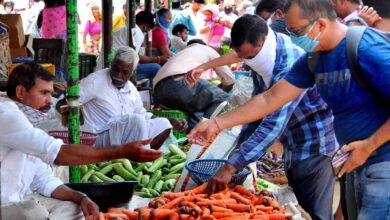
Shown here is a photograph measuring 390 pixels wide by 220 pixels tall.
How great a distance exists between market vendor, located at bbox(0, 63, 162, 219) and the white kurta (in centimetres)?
205

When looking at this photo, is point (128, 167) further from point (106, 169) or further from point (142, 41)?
point (142, 41)

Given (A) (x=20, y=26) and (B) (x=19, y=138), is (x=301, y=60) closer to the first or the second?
(B) (x=19, y=138)

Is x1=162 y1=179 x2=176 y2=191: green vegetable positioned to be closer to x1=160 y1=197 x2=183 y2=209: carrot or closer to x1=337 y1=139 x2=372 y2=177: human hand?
x1=160 y1=197 x2=183 y2=209: carrot

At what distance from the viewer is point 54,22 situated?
9.81 metres

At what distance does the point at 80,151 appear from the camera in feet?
11.3

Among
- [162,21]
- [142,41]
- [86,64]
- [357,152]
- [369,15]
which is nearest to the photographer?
[357,152]

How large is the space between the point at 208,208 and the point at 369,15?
1.81m

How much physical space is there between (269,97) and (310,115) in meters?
0.77

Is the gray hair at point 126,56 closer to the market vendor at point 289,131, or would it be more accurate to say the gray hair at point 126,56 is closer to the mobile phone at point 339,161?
the market vendor at point 289,131

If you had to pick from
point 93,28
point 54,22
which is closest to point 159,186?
point 54,22

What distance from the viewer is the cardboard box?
28.2 feet

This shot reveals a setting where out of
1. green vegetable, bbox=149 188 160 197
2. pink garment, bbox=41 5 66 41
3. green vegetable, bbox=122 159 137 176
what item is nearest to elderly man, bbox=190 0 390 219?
green vegetable, bbox=149 188 160 197

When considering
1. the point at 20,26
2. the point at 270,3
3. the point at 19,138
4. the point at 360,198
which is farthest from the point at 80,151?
the point at 20,26

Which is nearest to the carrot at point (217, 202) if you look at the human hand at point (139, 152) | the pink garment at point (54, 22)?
the human hand at point (139, 152)
